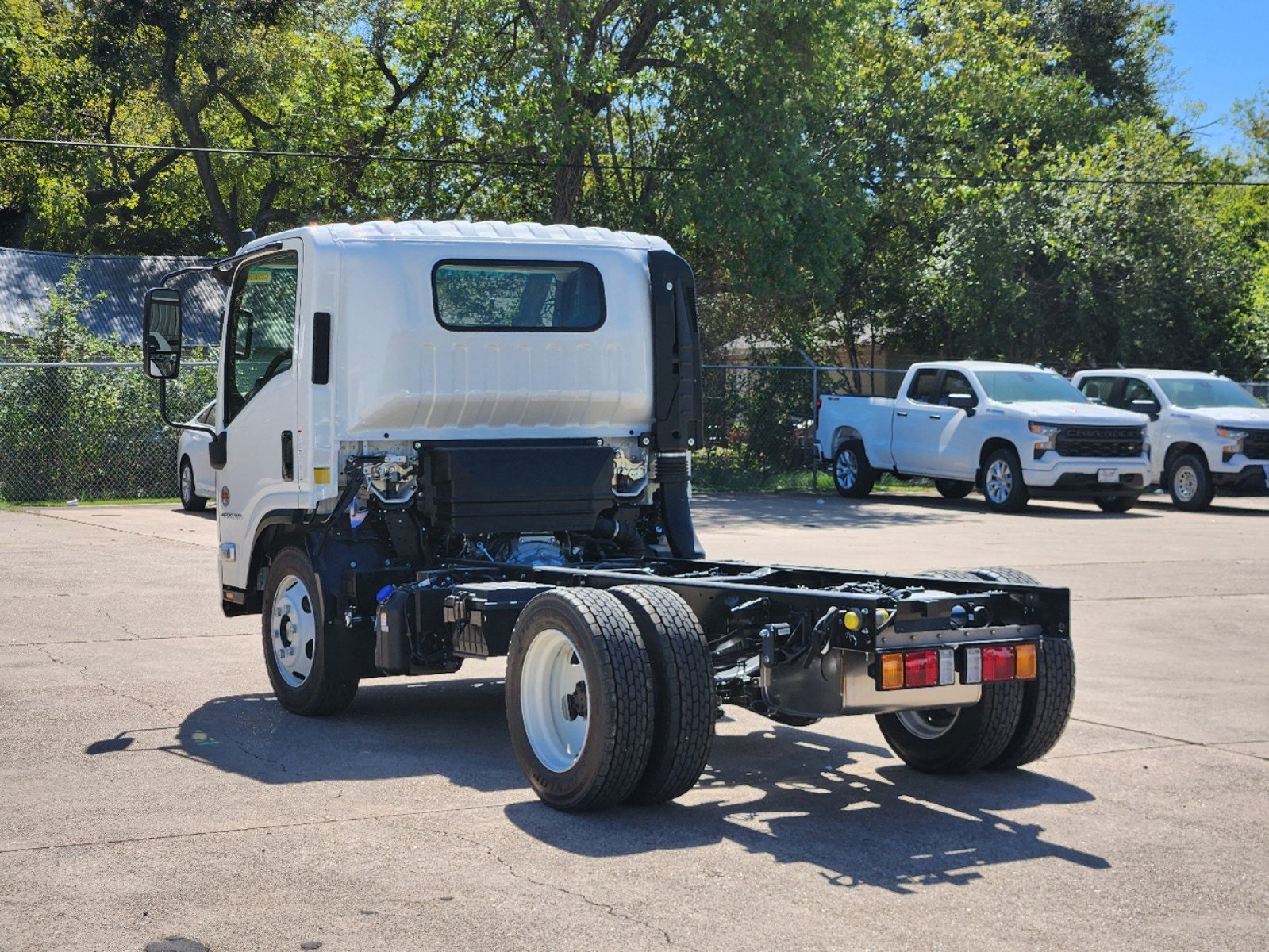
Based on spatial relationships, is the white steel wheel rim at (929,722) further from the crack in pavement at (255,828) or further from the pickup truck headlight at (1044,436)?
the pickup truck headlight at (1044,436)

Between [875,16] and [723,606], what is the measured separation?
2577 centimetres

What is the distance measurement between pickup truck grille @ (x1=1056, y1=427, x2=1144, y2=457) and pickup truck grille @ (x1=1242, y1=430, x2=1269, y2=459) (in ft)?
6.09

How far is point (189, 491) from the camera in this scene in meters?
21.2

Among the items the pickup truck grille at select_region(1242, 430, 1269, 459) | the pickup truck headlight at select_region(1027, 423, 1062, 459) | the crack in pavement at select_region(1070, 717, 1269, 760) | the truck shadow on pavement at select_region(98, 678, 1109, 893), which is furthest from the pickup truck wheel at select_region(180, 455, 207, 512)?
the crack in pavement at select_region(1070, 717, 1269, 760)

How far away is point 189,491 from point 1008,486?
11324mm

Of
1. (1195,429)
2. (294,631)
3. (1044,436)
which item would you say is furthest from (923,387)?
(294,631)

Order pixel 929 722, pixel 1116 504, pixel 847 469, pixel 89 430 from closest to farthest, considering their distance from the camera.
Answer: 1. pixel 929 722
2. pixel 1116 504
3. pixel 89 430
4. pixel 847 469

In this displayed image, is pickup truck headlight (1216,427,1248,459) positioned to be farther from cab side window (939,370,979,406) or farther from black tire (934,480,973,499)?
black tire (934,480,973,499)

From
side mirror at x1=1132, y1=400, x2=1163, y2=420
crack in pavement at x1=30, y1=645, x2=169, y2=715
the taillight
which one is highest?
side mirror at x1=1132, y1=400, x2=1163, y2=420

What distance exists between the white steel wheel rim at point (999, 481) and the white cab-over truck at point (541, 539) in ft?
45.9

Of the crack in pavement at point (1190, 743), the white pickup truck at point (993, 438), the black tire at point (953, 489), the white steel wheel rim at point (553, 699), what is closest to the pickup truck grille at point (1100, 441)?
the white pickup truck at point (993, 438)

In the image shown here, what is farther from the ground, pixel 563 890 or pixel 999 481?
pixel 999 481

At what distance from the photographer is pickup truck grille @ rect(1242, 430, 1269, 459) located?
2239 centimetres

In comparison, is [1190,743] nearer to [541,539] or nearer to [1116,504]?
[541,539]
